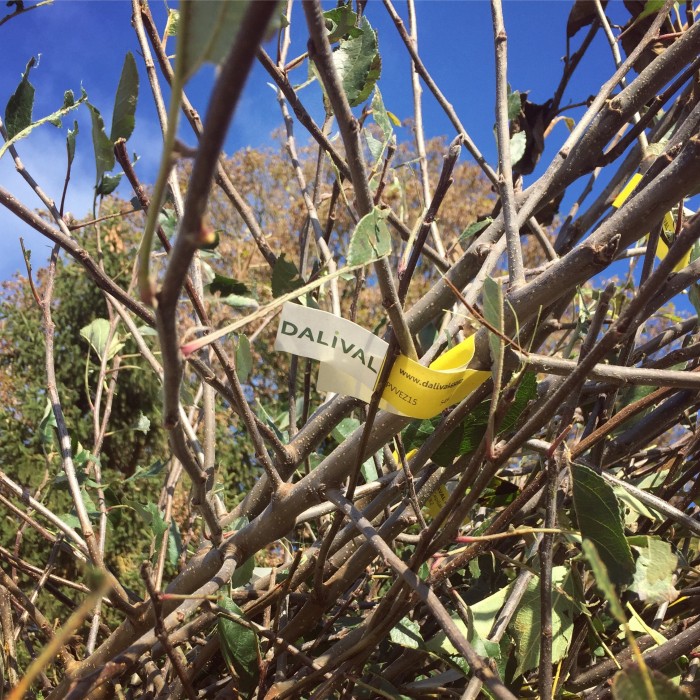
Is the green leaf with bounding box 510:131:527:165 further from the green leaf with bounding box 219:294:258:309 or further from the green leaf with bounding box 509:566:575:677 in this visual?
the green leaf with bounding box 509:566:575:677

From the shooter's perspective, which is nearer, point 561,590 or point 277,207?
point 561,590

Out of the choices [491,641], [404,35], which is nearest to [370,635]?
[491,641]

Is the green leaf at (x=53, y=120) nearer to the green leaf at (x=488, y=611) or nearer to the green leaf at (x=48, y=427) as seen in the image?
the green leaf at (x=48, y=427)

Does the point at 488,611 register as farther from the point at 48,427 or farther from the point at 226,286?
the point at 48,427

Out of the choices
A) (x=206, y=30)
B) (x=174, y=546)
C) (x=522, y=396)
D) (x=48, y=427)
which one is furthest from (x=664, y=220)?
(x=48, y=427)

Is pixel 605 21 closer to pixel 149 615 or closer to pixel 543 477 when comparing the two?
pixel 543 477

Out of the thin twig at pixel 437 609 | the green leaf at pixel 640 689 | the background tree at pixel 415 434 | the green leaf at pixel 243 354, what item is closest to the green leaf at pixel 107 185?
the background tree at pixel 415 434
